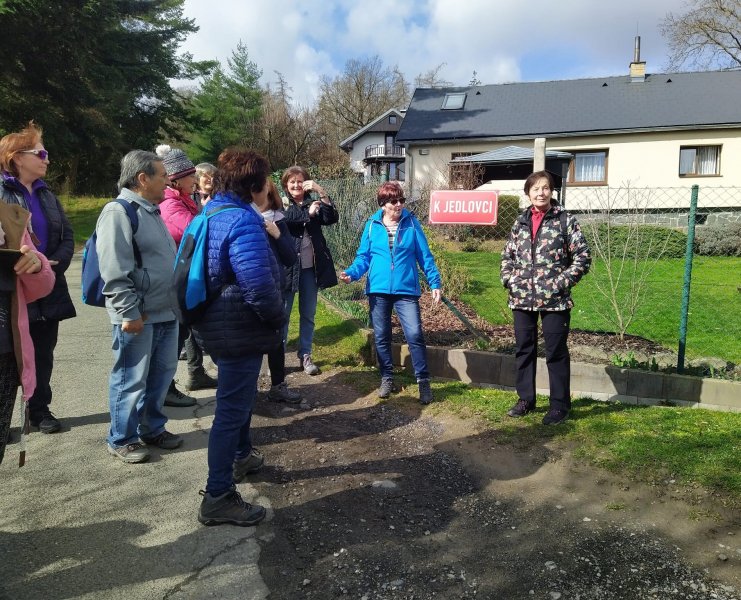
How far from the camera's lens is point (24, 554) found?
2.68 m

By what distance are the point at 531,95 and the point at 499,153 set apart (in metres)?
19.6

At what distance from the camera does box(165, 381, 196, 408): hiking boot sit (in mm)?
4715

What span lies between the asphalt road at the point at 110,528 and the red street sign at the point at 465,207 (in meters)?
3.06

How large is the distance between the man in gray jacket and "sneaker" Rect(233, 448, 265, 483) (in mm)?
640

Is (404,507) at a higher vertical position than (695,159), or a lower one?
lower

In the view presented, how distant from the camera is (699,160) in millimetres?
23266

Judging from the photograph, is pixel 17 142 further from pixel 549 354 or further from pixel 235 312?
pixel 549 354

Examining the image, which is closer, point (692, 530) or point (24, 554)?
point (24, 554)

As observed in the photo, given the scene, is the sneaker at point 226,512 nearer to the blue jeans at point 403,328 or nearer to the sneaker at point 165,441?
the sneaker at point 165,441

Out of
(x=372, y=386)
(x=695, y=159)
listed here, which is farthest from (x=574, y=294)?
(x=695, y=159)

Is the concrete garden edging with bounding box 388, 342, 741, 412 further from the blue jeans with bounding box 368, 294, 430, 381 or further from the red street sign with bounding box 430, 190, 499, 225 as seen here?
Result: the red street sign with bounding box 430, 190, 499, 225

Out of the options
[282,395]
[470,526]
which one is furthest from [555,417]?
[282,395]

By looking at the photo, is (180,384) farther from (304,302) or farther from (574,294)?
(574,294)

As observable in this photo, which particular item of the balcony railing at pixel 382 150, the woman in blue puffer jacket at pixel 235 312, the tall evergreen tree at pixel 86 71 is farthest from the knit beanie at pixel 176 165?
the balcony railing at pixel 382 150
